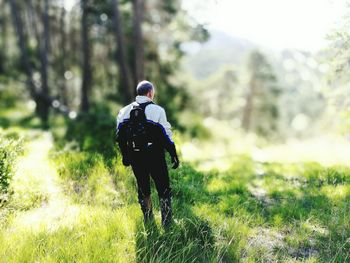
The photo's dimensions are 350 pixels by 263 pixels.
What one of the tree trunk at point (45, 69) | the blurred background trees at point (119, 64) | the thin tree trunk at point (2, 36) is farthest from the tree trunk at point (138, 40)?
the thin tree trunk at point (2, 36)

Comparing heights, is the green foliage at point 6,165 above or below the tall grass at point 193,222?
above

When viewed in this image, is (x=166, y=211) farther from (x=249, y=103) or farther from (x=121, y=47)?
(x=249, y=103)

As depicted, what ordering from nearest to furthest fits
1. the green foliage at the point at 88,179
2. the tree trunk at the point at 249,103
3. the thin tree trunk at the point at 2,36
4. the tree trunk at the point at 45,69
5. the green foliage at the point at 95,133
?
the green foliage at the point at 88,179, the green foliage at the point at 95,133, the tree trunk at the point at 45,69, the thin tree trunk at the point at 2,36, the tree trunk at the point at 249,103

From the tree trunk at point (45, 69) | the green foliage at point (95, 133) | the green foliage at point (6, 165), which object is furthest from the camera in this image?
the tree trunk at point (45, 69)

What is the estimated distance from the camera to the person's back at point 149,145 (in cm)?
609

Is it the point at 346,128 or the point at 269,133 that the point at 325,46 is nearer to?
the point at 346,128

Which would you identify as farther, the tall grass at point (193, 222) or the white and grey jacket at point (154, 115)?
the white and grey jacket at point (154, 115)

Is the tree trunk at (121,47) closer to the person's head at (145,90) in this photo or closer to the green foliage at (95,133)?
the green foliage at (95,133)

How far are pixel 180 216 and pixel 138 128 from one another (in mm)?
1622

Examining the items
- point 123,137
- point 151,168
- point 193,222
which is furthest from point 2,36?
point 193,222

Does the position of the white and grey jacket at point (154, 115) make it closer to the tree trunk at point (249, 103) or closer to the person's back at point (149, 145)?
the person's back at point (149, 145)

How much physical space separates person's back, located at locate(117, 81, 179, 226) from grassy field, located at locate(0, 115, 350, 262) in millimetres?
424

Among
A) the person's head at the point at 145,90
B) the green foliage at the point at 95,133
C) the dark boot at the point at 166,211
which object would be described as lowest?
the green foliage at the point at 95,133

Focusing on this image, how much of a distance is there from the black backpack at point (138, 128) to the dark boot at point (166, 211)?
0.85 metres
